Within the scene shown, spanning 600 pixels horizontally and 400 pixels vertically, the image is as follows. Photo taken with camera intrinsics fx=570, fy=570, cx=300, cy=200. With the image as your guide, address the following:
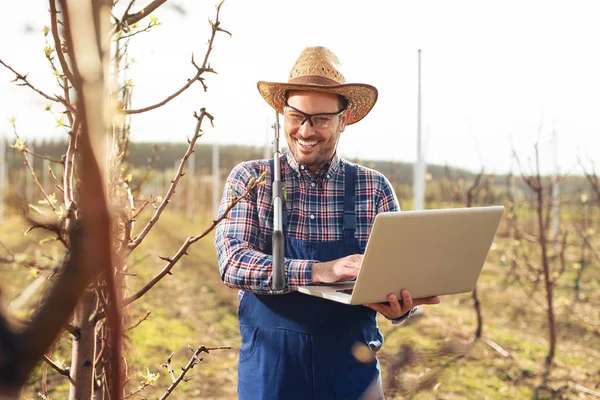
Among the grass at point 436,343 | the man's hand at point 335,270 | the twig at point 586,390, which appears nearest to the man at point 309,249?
the man's hand at point 335,270

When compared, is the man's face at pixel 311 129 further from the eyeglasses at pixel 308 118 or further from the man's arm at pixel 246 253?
the man's arm at pixel 246 253

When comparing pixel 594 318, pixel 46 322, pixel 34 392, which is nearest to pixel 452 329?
pixel 594 318

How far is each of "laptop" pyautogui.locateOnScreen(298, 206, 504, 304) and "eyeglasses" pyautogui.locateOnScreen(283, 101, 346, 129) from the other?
1.87 ft

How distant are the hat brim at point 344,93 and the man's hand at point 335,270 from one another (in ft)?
2.12

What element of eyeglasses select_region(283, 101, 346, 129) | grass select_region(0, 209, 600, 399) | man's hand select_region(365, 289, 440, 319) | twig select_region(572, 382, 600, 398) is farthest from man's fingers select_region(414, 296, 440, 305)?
twig select_region(572, 382, 600, 398)

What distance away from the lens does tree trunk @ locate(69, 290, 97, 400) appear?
1.37 metres

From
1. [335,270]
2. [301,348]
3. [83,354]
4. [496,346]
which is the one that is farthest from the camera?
[496,346]

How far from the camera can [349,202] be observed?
2047 millimetres

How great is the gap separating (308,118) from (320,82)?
0.15 m

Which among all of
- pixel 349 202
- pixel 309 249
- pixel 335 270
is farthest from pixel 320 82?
pixel 335 270

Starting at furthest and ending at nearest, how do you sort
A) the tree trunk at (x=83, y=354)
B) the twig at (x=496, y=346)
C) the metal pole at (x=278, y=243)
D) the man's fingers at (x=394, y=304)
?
the twig at (x=496, y=346), the metal pole at (x=278, y=243), the man's fingers at (x=394, y=304), the tree trunk at (x=83, y=354)

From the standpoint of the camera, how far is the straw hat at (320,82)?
2.03 m

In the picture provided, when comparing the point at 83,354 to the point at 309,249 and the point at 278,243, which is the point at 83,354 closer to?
the point at 278,243

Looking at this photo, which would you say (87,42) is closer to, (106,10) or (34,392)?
(106,10)
